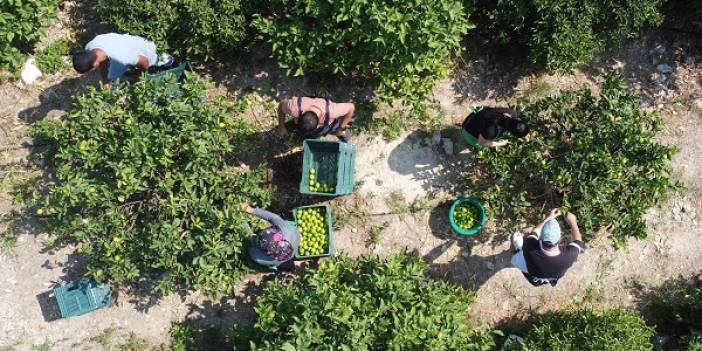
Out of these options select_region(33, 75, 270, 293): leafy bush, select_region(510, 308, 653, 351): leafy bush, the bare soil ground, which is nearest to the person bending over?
select_region(33, 75, 270, 293): leafy bush

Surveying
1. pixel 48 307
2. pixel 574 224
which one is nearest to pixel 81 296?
pixel 48 307

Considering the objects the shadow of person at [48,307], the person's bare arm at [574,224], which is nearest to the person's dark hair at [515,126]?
the person's bare arm at [574,224]

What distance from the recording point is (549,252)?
6.56 meters

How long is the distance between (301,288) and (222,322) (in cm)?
156

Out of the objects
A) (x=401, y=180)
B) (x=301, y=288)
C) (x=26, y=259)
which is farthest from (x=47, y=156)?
(x=401, y=180)

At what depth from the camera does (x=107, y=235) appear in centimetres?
662

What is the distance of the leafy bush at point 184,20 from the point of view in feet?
23.5

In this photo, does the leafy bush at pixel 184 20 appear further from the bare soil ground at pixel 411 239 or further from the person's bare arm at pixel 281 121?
the person's bare arm at pixel 281 121

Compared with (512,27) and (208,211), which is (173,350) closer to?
(208,211)

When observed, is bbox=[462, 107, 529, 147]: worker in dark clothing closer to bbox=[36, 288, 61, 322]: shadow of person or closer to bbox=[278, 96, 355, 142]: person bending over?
bbox=[278, 96, 355, 142]: person bending over

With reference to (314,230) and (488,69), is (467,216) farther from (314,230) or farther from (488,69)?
(488,69)

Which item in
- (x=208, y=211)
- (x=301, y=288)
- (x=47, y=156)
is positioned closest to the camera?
(x=208, y=211)

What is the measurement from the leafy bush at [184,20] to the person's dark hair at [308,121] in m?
1.69

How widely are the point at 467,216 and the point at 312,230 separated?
2.18 m
